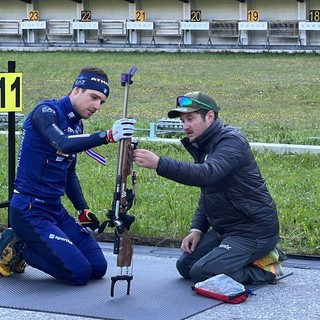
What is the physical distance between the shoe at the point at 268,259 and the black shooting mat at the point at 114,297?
0.55 meters

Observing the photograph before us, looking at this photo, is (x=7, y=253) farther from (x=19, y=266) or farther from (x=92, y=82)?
(x=92, y=82)

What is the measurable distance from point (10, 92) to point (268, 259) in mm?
2899

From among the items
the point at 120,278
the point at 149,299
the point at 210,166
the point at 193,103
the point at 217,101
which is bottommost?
the point at 149,299

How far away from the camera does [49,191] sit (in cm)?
773

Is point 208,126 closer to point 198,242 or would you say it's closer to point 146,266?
point 198,242

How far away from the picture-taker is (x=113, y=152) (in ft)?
49.4

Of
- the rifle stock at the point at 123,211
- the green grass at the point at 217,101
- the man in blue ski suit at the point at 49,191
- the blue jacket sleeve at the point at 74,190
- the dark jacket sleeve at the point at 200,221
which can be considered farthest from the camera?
the green grass at the point at 217,101

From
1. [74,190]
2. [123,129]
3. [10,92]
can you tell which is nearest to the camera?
[123,129]

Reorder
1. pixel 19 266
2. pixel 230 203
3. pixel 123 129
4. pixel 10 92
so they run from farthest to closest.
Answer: pixel 10 92 → pixel 19 266 → pixel 230 203 → pixel 123 129

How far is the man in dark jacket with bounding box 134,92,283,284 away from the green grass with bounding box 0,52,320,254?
1352 millimetres

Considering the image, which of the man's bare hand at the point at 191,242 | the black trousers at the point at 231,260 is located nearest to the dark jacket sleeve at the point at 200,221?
the man's bare hand at the point at 191,242

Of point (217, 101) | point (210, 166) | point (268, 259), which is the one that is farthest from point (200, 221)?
point (217, 101)

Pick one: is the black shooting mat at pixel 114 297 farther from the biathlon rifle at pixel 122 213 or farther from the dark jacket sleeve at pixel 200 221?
the dark jacket sleeve at pixel 200 221

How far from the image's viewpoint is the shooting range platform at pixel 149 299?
22.4 feet
